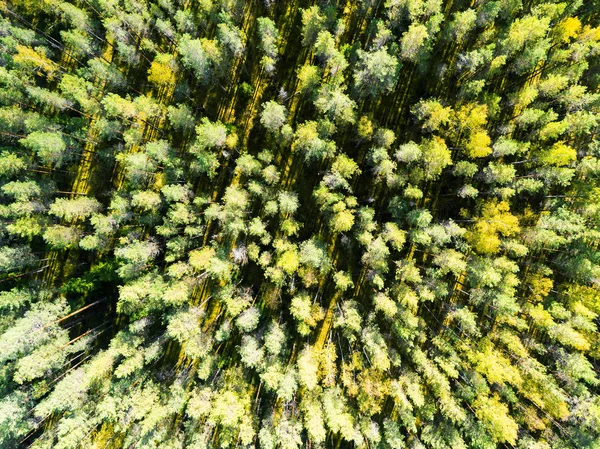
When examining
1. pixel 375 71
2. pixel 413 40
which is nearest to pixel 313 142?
pixel 375 71

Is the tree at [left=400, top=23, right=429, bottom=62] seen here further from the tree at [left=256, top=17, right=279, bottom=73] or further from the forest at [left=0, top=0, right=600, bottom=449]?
the tree at [left=256, top=17, right=279, bottom=73]

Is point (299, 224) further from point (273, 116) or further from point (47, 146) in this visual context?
point (47, 146)

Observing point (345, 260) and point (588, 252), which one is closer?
point (588, 252)

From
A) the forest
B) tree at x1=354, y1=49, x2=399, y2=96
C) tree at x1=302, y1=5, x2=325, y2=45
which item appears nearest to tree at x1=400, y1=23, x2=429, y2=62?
the forest

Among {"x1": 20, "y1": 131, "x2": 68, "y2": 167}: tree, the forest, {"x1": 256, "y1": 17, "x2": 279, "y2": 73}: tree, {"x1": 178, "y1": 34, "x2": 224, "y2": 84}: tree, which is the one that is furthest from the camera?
the forest

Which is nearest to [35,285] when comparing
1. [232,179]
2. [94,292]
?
[94,292]

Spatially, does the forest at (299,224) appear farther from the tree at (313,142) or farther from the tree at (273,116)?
the tree at (273,116)

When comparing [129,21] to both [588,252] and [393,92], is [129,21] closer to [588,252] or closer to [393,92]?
[393,92]

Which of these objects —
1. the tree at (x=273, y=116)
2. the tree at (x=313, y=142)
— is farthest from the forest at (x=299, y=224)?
the tree at (x=273, y=116)

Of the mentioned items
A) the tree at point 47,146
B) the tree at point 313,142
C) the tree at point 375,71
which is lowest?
the tree at point 47,146
